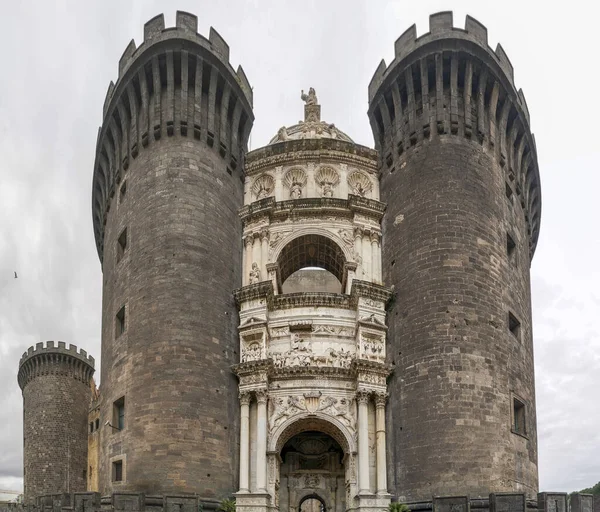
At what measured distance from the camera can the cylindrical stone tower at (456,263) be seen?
1022 inches

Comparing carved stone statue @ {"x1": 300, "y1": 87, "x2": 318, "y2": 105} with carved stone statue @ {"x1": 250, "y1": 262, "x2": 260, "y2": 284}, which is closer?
carved stone statue @ {"x1": 250, "y1": 262, "x2": 260, "y2": 284}

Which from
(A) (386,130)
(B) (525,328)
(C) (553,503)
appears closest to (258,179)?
(A) (386,130)

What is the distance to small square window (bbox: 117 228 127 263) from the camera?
3166 cm

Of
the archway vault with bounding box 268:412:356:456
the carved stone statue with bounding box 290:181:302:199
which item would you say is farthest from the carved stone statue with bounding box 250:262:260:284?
the archway vault with bounding box 268:412:356:456

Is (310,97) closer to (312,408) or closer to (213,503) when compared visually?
(312,408)

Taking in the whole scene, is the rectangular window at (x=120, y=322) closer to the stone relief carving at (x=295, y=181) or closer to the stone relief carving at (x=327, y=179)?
the stone relief carving at (x=295, y=181)

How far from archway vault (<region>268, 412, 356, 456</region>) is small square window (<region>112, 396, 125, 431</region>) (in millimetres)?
5715

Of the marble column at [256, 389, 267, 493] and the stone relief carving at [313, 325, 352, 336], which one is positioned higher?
the stone relief carving at [313, 325, 352, 336]

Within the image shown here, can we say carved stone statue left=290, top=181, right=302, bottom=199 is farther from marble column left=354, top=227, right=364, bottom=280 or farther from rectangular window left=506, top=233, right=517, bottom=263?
rectangular window left=506, top=233, right=517, bottom=263

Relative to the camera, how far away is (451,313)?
27312 millimetres

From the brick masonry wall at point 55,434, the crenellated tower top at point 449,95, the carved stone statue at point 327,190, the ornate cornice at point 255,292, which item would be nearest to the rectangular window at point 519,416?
the crenellated tower top at point 449,95

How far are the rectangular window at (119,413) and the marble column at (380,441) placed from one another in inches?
366

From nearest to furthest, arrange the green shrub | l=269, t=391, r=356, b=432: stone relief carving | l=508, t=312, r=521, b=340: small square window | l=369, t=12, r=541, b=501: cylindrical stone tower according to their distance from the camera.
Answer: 1. the green shrub
2. l=369, t=12, r=541, b=501: cylindrical stone tower
3. l=269, t=391, r=356, b=432: stone relief carving
4. l=508, t=312, r=521, b=340: small square window

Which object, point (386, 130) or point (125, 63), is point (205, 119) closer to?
point (125, 63)
